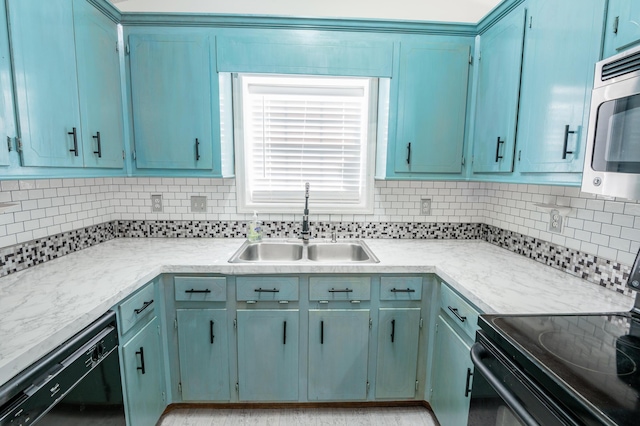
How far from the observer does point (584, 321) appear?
43.6 inches

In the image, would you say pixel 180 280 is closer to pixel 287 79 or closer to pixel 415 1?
pixel 287 79

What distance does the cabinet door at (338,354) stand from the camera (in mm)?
1832

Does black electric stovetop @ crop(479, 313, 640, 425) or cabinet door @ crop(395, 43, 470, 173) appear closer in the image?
black electric stovetop @ crop(479, 313, 640, 425)

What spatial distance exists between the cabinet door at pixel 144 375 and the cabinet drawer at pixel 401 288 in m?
1.29

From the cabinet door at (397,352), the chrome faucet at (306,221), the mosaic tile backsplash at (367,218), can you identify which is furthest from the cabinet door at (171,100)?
the cabinet door at (397,352)

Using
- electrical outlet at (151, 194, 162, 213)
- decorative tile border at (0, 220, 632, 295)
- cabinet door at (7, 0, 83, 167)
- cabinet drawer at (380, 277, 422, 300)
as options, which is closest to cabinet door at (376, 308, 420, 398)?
cabinet drawer at (380, 277, 422, 300)

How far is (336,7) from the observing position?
226 centimetres

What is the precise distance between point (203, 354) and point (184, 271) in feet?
1.72

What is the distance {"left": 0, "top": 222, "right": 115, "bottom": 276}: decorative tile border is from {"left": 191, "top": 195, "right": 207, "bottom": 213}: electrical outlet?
607 millimetres

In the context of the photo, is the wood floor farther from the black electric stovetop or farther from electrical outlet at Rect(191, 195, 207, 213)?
electrical outlet at Rect(191, 195, 207, 213)

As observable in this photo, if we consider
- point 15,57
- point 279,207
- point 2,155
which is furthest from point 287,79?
point 2,155

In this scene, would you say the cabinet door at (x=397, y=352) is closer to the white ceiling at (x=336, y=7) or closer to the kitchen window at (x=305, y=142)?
the kitchen window at (x=305, y=142)

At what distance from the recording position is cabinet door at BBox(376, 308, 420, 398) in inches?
72.7

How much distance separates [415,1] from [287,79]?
1101 millimetres
